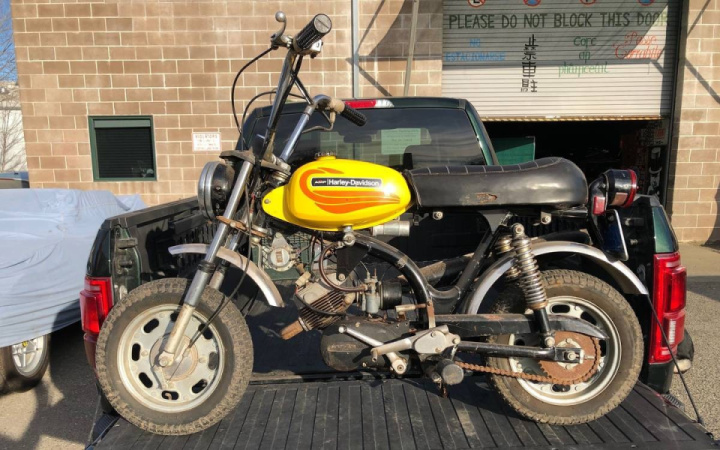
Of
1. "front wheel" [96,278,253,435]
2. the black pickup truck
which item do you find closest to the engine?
the black pickup truck

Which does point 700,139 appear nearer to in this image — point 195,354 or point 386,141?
point 386,141

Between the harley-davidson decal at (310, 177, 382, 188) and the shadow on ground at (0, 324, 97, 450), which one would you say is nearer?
the harley-davidson decal at (310, 177, 382, 188)

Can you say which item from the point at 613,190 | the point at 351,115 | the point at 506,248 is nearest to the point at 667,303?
the point at 613,190

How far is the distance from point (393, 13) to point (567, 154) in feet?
21.9

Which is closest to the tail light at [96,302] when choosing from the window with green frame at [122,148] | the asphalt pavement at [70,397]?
the asphalt pavement at [70,397]

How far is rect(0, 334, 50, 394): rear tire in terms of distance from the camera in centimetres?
350

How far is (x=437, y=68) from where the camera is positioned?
830 centimetres

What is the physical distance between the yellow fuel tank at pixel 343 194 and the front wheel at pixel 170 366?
0.60 metres

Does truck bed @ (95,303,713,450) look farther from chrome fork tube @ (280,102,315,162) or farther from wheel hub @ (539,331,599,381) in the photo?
chrome fork tube @ (280,102,315,162)

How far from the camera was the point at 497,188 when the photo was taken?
2.24 metres

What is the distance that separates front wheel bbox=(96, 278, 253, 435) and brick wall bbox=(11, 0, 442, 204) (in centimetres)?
642

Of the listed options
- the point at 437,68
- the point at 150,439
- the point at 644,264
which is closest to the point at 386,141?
the point at 644,264

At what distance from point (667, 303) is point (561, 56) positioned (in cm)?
776

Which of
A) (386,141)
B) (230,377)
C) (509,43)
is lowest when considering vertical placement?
(230,377)
